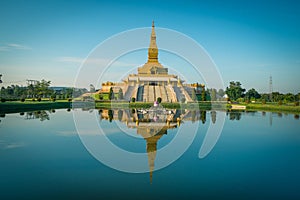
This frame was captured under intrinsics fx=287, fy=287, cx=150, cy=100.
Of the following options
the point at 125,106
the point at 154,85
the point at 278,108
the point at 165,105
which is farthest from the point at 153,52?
the point at 278,108

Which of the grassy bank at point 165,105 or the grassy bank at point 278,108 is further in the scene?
the grassy bank at point 165,105

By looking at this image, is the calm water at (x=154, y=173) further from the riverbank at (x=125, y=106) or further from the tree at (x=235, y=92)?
the tree at (x=235, y=92)

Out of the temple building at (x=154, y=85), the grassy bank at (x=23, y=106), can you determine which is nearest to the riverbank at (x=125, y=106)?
the grassy bank at (x=23, y=106)

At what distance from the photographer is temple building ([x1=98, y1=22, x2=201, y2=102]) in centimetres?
3300

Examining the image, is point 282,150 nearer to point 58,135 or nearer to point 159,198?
point 159,198

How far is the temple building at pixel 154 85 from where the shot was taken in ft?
108

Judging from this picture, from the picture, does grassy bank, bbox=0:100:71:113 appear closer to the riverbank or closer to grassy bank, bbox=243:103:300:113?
the riverbank

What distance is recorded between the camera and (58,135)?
11.5 meters

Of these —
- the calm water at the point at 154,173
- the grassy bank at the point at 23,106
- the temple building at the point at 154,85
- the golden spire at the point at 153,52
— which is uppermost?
the golden spire at the point at 153,52

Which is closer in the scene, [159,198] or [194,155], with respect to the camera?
[159,198]

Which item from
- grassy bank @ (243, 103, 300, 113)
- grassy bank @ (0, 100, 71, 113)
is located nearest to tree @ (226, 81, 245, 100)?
grassy bank @ (243, 103, 300, 113)

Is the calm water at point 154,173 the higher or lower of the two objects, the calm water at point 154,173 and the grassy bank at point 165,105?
the lower

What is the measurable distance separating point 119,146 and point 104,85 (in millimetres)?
31544

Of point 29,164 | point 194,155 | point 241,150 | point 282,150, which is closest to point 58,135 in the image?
point 29,164
